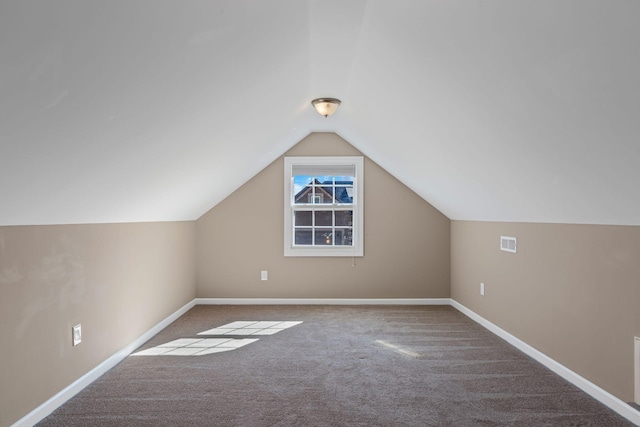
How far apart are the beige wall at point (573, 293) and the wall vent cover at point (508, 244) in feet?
0.16

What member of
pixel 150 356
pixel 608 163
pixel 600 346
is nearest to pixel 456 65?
pixel 608 163

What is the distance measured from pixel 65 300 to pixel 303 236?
10.6 feet

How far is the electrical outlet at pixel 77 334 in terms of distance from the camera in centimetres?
270

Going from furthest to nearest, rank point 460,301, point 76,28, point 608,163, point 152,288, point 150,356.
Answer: point 460,301, point 152,288, point 150,356, point 608,163, point 76,28

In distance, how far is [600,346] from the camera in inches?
101

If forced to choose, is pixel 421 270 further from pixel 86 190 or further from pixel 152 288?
pixel 86 190

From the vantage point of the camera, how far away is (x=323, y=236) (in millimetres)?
5527

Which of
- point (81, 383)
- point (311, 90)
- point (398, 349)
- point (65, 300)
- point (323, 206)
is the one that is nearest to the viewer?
point (65, 300)

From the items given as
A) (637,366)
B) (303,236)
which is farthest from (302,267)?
(637,366)

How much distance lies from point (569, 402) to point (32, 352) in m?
3.23

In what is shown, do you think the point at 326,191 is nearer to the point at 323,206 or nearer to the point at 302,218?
the point at 323,206

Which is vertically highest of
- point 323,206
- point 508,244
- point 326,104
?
point 326,104

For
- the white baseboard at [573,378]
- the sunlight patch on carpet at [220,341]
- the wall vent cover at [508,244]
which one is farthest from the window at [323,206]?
the white baseboard at [573,378]

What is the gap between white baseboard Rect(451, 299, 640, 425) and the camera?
2.34 m
